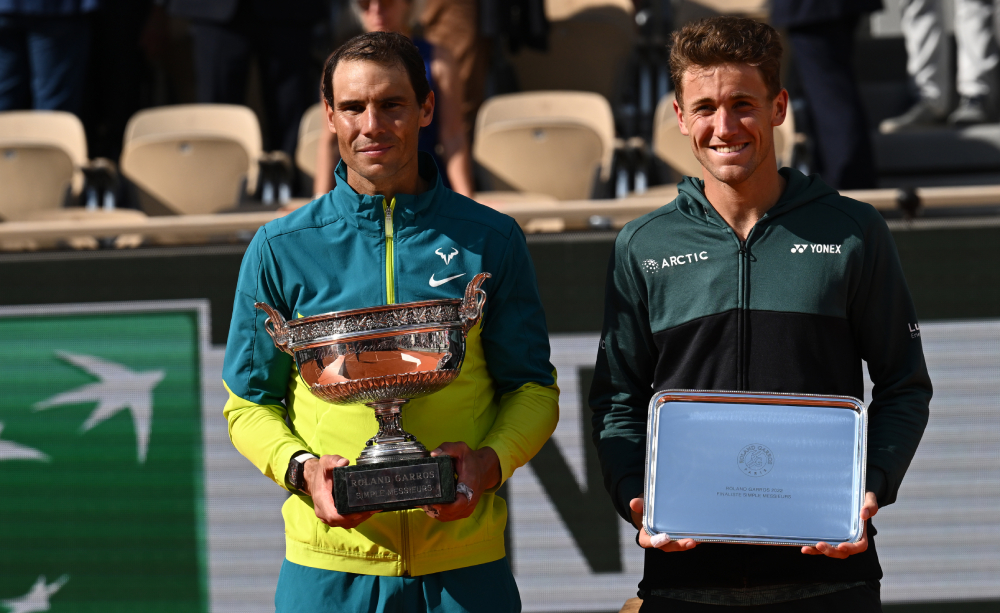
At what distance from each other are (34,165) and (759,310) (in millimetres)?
4301

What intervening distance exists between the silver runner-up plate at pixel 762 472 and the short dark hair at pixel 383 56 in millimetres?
734

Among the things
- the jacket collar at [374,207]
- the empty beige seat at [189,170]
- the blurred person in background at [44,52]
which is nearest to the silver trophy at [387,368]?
the jacket collar at [374,207]

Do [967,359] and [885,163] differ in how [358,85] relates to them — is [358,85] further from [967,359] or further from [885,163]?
[885,163]

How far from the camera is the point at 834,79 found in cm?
478

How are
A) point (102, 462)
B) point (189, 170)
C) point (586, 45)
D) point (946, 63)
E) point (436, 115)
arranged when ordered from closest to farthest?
1. point (102, 462)
2. point (436, 115)
3. point (189, 170)
4. point (946, 63)
5. point (586, 45)

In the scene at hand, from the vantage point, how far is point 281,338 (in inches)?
74.0

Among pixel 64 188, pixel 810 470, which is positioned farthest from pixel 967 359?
pixel 64 188

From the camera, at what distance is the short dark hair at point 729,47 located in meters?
1.88

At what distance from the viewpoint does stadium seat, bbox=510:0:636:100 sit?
22.2 feet

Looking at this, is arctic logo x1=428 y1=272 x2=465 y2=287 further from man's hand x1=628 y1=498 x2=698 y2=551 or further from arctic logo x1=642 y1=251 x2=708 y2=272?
man's hand x1=628 y1=498 x2=698 y2=551

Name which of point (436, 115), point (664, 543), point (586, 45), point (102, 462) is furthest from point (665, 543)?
point (586, 45)

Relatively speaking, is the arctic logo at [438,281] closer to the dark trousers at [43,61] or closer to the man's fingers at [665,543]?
the man's fingers at [665,543]

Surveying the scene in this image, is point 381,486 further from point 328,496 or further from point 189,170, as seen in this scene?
point 189,170

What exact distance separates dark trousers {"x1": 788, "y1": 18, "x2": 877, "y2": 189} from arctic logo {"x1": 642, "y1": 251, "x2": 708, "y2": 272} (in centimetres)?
297
